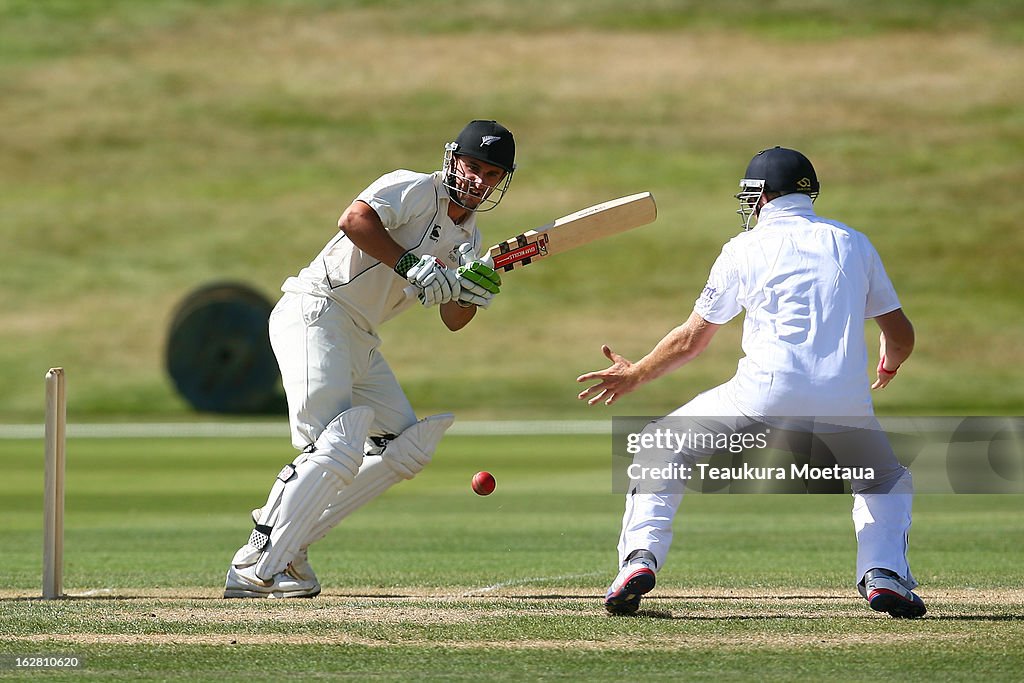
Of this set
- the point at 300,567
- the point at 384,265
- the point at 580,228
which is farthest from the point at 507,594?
the point at 580,228

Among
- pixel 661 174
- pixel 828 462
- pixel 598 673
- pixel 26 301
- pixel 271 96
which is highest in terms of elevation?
pixel 271 96

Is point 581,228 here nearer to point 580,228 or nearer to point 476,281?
point 580,228

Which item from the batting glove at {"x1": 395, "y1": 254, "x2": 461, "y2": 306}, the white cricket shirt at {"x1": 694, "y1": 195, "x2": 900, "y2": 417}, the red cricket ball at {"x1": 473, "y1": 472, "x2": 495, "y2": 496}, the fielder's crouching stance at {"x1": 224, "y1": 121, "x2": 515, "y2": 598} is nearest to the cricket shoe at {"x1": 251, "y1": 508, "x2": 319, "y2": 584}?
the fielder's crouching stance at {"x1": 224, "y1": 121, "x2": 515, "y2": 598}

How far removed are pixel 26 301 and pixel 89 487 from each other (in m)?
15.8

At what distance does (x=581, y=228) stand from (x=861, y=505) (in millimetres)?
1526

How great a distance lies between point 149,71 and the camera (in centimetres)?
3394

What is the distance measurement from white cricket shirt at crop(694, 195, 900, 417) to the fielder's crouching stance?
923 mm

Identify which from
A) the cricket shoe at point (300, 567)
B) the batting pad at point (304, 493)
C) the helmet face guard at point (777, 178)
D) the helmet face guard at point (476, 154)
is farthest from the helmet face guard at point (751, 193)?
the cricket shoe at point (300, 567)

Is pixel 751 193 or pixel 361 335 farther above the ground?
pixel 751 193

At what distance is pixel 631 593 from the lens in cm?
455

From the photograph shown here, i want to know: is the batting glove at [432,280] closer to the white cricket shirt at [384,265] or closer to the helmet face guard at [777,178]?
the white cricket shirt at [384,265]

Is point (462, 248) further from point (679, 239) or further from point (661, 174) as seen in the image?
point (661, 174)

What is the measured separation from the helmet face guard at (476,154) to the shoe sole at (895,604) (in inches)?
70.9

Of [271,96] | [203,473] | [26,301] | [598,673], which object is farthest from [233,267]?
[598,673]
